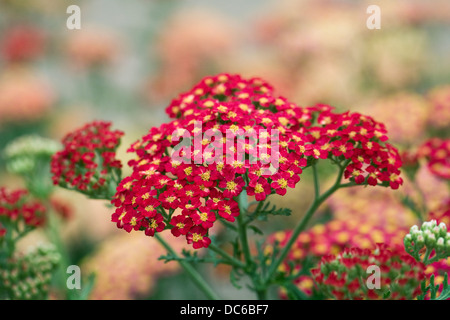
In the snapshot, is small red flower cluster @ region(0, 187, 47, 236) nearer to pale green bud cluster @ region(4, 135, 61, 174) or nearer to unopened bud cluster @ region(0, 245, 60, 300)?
unopened bud cluster @ region(0, 245, 60, 300)

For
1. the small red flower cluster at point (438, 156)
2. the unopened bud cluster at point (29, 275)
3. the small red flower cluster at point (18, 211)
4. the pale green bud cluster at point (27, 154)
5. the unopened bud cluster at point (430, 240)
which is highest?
the pale green bud cluster at point (27, 154)

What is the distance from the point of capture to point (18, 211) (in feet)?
4.62

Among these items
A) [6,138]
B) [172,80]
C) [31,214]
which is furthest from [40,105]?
[31,214]

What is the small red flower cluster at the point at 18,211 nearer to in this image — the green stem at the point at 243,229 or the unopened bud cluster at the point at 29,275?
the unopened bud cluster at the point at 29,275

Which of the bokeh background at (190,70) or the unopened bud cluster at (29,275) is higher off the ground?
the bokeh background at (190,70)

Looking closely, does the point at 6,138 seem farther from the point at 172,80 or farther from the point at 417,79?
the point at 417,79

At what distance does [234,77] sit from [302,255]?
2.15 feet

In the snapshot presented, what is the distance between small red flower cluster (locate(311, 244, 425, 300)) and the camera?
0.97 metres

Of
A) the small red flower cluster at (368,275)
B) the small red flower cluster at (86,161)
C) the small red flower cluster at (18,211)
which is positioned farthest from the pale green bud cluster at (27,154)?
the small red flower cluster at (368,275)

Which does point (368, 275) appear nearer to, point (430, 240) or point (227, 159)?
point (430, 240)

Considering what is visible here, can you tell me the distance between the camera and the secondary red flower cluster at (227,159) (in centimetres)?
89

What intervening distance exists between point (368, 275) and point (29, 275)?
890 millimetres

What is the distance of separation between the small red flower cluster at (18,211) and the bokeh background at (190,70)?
1.79 feet

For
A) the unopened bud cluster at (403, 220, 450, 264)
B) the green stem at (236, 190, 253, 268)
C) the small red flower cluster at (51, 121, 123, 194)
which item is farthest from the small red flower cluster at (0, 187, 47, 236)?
the unopened bud cluster at (403, 220, 450, 264)
